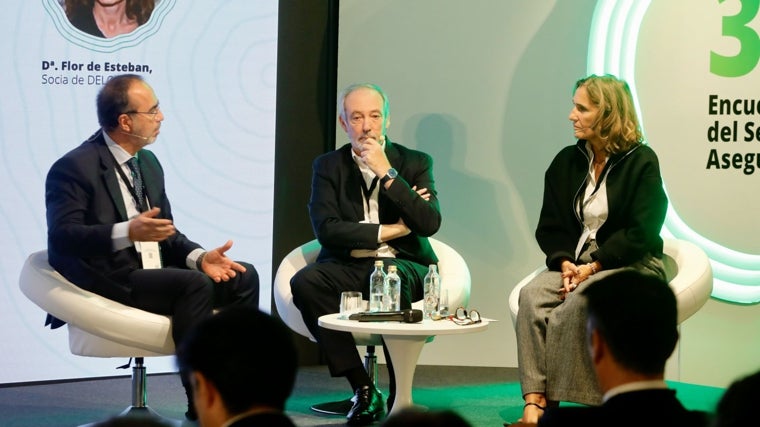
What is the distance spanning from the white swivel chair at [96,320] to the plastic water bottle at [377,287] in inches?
35.3

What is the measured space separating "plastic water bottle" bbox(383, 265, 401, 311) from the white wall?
5.71ft

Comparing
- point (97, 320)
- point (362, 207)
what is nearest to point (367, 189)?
point (362, 207)

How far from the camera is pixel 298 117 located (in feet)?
20.3

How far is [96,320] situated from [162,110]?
1835mm

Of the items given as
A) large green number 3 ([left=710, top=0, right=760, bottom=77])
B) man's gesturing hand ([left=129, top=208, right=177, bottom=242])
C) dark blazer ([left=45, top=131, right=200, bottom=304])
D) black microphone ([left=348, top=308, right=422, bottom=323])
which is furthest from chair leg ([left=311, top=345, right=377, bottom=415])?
large green number 3 ([left=710, top=0, right=760, bottom=77])

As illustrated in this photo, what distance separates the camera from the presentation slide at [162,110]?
5344 mm

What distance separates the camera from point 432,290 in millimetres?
4637

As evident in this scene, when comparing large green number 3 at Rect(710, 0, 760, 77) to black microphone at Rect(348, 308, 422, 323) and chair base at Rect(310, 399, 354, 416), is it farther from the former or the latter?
chair base at Rect(310, 399, 354, 416)

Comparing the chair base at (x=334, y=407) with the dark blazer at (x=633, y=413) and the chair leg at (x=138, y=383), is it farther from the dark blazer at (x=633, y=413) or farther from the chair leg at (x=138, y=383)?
the dark blazer at (x=633, y=413)

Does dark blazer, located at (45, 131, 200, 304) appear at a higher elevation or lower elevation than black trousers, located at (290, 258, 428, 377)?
higher

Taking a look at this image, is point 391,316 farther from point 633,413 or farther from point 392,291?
point 633,413

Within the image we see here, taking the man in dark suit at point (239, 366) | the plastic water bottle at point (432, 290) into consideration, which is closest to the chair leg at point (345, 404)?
the plastic water bottle at point (432, 290)

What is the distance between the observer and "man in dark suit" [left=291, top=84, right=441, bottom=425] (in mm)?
4637

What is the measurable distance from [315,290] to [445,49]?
2135 millimetres
